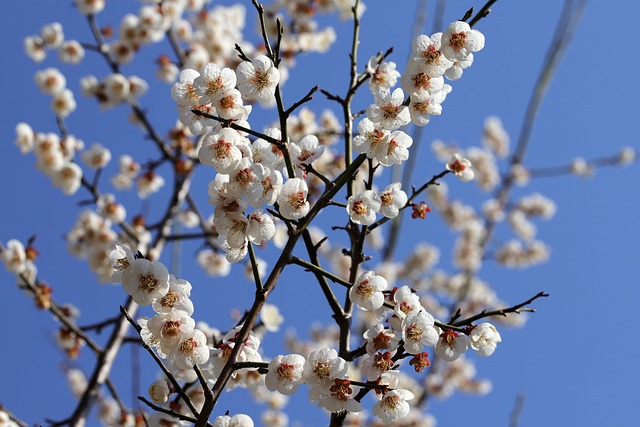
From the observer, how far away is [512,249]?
10.1 m

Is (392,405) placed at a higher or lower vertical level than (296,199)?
lower

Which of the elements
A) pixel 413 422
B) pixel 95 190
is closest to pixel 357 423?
pixel 413 422

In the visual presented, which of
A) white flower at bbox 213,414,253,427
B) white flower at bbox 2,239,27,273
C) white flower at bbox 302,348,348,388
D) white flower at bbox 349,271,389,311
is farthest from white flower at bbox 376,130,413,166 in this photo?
white flower at bbox 2,239,27,273

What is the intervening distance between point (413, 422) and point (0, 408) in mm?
5523

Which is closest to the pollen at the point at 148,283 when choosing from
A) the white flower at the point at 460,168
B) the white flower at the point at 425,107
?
the white flower at the point at 425,107

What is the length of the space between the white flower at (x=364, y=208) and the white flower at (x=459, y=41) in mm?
457

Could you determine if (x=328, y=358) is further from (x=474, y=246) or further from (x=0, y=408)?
(x=474, y=246)

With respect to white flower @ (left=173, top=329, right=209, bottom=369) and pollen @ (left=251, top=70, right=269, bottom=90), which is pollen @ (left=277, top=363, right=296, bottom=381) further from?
pollen @ (left=251, top=70, right=269, bottom=90)

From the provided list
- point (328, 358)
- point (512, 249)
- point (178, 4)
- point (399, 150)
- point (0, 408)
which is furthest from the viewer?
point (512, 249)

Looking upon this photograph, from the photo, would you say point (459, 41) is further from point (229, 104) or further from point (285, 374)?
point (285, 374)

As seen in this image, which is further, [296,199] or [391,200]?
[391,200]

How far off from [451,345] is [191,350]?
70cm

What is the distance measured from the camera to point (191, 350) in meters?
1.59

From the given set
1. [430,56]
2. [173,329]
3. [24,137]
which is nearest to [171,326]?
[173,329]
